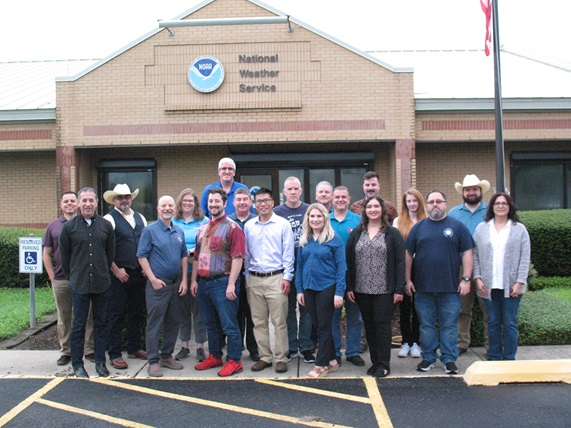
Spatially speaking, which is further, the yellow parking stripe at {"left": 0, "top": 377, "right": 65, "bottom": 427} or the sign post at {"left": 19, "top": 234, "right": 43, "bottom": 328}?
the sign post at {"left": 19, "top": 234, "right": 43, "bottom": 328}

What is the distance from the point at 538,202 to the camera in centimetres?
1510

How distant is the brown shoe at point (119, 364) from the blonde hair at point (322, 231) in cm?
230

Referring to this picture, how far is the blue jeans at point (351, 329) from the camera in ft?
20.4

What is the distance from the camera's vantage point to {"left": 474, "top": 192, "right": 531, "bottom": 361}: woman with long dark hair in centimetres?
586

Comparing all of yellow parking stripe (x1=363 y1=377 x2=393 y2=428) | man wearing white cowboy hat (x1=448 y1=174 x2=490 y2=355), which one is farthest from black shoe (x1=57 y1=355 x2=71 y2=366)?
man wearing white cowboy hat (x1=448 y1=174 x2=490 y2=355)

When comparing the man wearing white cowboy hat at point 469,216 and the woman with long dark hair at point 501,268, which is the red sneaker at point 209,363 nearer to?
the man wearing white cowboy hat at point 469,216

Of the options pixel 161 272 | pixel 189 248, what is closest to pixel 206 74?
pixel 189 248

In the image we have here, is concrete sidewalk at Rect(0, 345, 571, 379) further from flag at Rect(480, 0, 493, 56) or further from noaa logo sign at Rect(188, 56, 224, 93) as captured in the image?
noaa logo sign at Rect(188, 56, 224, 93)

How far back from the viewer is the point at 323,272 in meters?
5.80

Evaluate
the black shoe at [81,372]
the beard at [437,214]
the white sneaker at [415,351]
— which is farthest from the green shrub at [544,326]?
the black shoe at [81,372]

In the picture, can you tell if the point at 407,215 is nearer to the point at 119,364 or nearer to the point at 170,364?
the point at 170,364

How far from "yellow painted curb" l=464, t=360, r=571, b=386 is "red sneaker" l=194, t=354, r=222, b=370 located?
255 centimetres

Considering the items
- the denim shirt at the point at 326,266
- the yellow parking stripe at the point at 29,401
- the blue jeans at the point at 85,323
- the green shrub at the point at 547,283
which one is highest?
the denim shirt at the point at 326,266

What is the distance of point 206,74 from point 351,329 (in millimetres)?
8709
